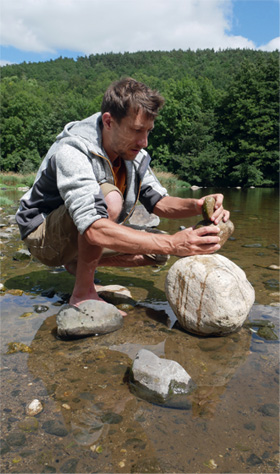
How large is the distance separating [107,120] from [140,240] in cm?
107

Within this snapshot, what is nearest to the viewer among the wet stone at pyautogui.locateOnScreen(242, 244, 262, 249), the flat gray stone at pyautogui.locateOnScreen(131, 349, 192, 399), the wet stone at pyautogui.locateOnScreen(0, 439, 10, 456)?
A: the wet stone at pyautogui.locateOnScreen(0, 439, 10, 456)

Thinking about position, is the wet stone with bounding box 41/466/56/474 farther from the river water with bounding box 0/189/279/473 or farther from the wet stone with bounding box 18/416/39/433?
the wet stone with bounding box 18/416/39/433

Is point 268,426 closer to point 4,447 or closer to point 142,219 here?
point 4,447

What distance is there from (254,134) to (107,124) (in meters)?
38.7

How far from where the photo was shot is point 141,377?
214cm

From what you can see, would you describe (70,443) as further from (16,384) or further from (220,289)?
(220,289)

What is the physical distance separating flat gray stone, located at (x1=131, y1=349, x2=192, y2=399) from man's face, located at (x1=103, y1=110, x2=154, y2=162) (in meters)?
1.66

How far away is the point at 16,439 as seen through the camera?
1.74 meters

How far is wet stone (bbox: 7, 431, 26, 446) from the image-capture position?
1.71 metres

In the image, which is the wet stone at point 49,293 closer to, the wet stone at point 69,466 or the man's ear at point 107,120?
the man's ear at point 107,120

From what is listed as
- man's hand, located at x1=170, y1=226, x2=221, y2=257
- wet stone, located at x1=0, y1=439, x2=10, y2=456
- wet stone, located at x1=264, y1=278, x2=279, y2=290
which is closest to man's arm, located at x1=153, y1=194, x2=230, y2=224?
man's hand, located at x1=170, y1=226, x2=221, y2=257

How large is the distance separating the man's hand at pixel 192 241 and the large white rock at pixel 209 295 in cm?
29

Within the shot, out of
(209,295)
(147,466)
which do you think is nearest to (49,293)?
(209,295)

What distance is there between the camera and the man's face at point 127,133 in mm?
2832
